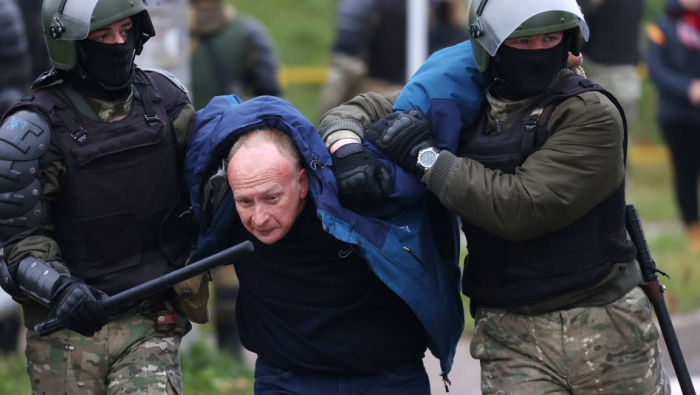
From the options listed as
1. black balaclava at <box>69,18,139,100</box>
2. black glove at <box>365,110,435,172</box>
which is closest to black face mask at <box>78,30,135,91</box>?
black balaclava at <box>69,18,139,100</box>

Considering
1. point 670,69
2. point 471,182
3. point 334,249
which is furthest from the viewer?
point 670,69

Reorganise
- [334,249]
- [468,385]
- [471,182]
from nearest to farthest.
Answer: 1. [471,182]
2. [334,249]
3. [468,385]

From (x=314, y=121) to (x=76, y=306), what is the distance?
1065 cm

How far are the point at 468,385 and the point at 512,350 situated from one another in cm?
295

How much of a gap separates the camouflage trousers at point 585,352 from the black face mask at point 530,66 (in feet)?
2.47

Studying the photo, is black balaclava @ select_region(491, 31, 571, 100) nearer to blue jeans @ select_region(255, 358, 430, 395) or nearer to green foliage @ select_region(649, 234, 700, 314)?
blue jeans @ select_region(255, 358, 430, 395)

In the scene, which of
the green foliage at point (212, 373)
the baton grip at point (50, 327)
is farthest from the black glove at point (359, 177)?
the green foliage at point (212, 373)

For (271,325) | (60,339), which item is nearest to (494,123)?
(271,325)

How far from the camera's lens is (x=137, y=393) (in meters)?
4.40

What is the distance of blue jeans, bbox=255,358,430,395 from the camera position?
4496 millimetres

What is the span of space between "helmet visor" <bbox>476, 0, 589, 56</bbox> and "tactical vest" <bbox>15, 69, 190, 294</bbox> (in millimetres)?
1157

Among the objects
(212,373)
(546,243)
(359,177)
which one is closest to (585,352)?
(546,243)

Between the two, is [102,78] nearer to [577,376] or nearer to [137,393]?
[137,393]

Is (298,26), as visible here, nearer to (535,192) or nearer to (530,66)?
(530,66)
